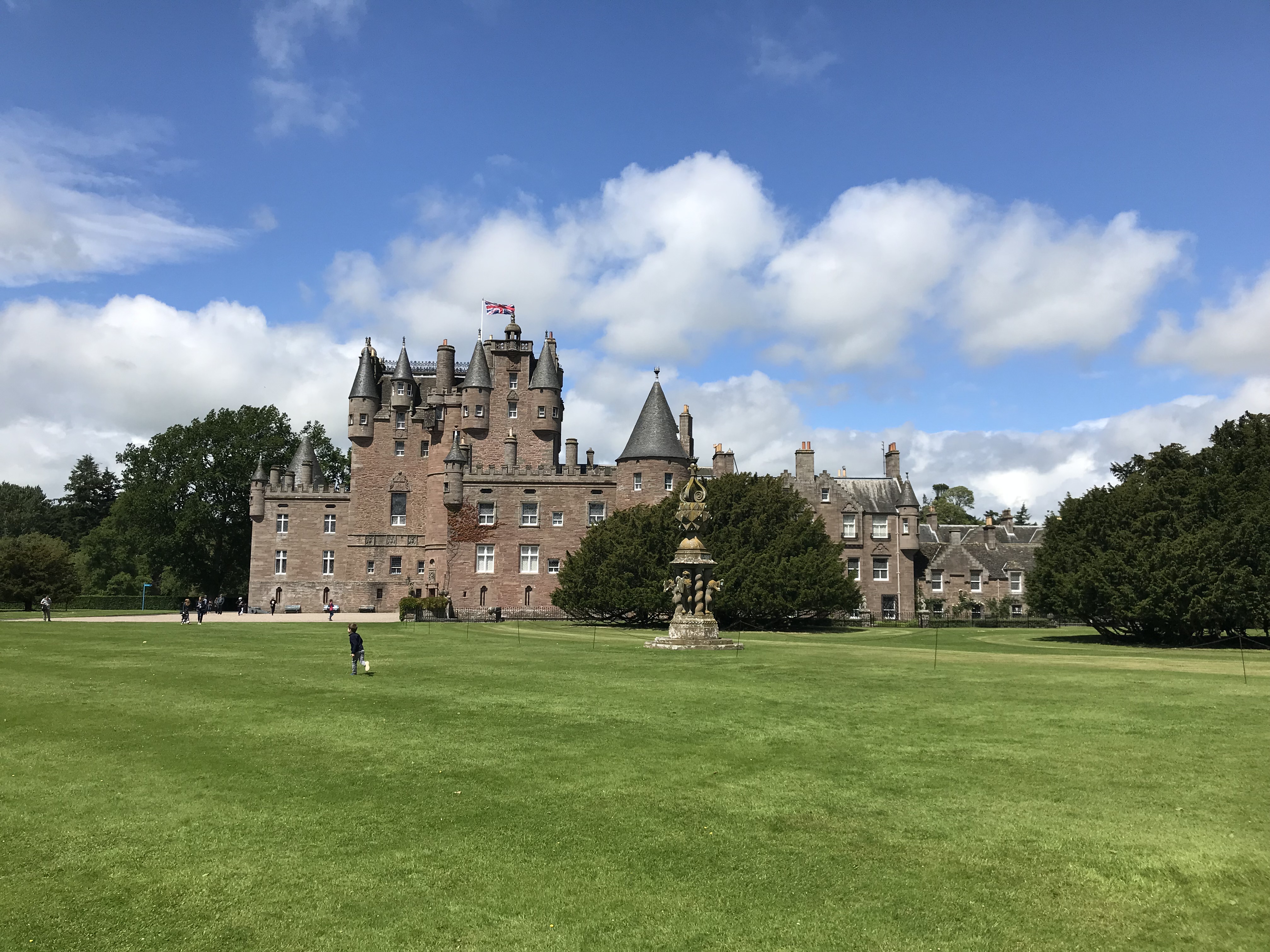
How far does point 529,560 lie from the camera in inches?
2346

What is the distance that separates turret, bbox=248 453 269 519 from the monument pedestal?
44629 mm

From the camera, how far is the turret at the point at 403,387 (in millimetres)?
65750

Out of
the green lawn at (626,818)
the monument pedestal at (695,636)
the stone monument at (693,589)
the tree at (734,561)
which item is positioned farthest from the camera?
the tree at (734,561)

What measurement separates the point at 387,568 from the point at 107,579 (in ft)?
125

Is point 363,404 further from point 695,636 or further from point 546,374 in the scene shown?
point 695,636

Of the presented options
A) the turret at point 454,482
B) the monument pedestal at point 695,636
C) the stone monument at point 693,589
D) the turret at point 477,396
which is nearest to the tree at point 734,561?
the stone monument at point 693,589

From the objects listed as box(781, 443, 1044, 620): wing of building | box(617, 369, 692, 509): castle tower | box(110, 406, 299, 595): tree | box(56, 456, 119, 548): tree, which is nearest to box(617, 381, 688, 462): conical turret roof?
box(617, 369, 692, 509): castle tower

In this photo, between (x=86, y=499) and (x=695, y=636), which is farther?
(x=86, y=499)

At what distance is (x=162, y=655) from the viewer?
23.8m

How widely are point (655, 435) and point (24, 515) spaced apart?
289 ft

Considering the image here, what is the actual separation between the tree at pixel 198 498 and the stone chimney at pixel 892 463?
1952 inches

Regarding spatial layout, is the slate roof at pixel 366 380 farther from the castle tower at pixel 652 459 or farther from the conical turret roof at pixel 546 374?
the castle tower at pixel 652 459

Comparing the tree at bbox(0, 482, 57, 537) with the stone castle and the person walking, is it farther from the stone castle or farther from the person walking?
the person walking

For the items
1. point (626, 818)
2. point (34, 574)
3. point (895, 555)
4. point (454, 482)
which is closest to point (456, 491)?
point (454, 482)
